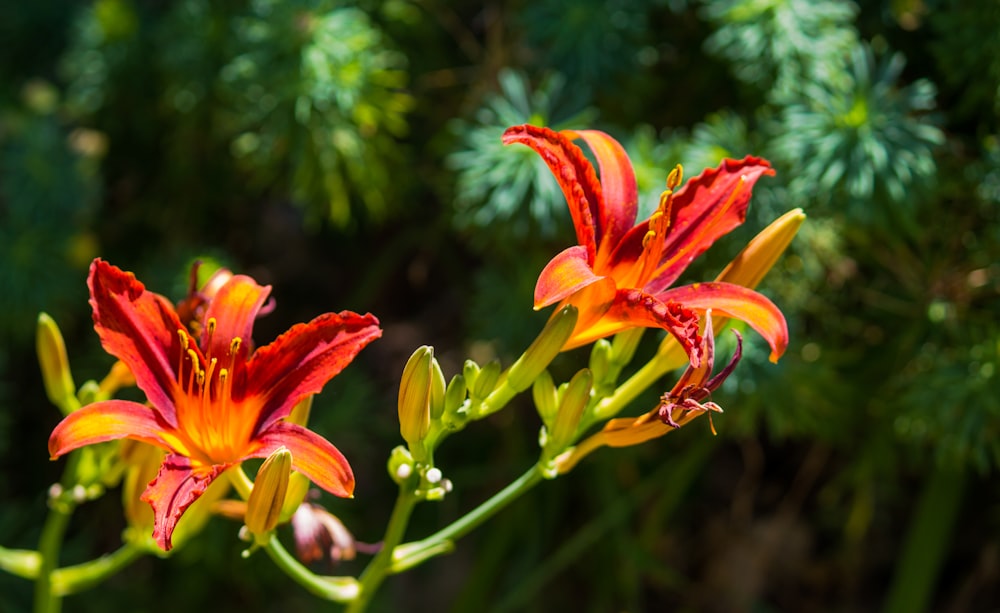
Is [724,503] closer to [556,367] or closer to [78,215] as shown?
[556,367]

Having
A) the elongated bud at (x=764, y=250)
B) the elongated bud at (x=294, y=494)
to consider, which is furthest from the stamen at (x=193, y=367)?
the elongated bud at (x=764, y=250)

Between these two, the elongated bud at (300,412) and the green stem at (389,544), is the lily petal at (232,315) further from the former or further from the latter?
the green stem at (389,544)

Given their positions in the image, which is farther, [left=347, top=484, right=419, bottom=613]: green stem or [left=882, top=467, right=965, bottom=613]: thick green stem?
[left=882, top=467, right=965, bottom=613]: thick green stem

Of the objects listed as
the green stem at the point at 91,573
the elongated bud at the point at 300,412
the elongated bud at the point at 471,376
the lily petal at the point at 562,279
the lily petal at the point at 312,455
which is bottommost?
the green stem at the point at 91,573

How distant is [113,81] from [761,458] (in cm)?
108

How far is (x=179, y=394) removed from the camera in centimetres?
83

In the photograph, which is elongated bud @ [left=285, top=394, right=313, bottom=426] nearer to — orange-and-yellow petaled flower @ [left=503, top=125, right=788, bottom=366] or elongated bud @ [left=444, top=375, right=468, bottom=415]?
elongated bud @ [left=444, top=375, right=468, bottom=415]

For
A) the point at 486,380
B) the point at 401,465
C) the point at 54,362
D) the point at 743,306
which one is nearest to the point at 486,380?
the point at 486,380

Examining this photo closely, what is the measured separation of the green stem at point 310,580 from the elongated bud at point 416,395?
0.15 metres

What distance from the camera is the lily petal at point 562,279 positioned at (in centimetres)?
71

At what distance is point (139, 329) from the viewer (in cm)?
82

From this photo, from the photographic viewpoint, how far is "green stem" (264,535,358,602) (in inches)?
32.4

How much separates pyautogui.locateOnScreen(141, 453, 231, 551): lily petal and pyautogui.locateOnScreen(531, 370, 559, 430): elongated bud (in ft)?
0.86

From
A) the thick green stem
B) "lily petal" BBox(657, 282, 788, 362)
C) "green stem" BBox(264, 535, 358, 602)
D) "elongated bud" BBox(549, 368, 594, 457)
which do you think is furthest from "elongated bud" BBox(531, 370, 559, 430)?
the thick green stem
